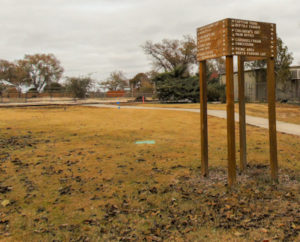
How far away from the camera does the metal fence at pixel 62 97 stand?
1500 inches

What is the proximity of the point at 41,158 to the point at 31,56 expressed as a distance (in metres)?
73.2

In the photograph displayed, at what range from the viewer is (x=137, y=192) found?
442cm

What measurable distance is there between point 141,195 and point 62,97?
38.5 meters

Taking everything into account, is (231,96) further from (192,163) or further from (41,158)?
(41,158)

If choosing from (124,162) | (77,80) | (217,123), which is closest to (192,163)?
(124,162)

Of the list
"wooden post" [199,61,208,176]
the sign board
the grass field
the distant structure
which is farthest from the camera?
the distant structure

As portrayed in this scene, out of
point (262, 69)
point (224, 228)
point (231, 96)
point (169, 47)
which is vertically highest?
point (169, 47)

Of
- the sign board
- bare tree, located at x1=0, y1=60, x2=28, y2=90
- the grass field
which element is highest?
bare tree, located at x1=0, y1=60, x2=28, y2=90

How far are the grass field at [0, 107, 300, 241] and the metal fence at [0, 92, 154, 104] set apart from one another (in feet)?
100

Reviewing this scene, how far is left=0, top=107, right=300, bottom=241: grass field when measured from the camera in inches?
128

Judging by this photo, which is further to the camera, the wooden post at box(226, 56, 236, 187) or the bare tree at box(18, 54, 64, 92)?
the bare tree at box(18, 54, 64, 92)

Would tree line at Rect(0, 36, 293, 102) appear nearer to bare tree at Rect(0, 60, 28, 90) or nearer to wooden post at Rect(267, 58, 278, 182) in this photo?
bare tree at Rect(0, 60, 28, 90)

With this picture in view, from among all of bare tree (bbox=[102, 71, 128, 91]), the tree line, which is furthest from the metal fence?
bare tree (bbox=[102, 71, 128, 91])

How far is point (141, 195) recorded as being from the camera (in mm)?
4297
